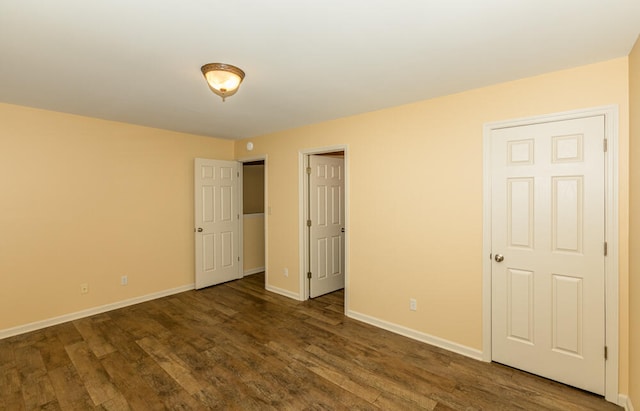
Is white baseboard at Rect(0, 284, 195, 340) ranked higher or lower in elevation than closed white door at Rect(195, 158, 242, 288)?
lower

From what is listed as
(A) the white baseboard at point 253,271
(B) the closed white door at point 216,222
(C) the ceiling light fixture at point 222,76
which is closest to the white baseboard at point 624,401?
(C) the ceiling light fixture at point 222,76

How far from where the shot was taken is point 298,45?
1.87 m

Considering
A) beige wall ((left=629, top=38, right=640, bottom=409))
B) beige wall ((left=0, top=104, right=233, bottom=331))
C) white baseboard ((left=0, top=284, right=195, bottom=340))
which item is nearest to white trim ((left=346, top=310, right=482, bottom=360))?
beige wall ((left=629, top=38, right=640, bottom=409))

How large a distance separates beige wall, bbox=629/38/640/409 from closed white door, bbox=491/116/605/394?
0.16 metres

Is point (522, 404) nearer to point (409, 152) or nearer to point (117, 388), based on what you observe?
point (409, 152)

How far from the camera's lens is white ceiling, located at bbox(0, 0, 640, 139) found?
1.52 metres

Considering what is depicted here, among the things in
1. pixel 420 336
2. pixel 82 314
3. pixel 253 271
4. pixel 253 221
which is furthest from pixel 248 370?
pixel 253 221

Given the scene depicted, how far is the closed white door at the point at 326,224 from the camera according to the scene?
13.7ft

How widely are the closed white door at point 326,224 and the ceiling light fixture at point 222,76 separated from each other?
1.99 m

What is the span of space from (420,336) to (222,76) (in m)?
2.97

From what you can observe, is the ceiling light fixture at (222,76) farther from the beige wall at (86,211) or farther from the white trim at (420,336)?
the white trim at (420,336)

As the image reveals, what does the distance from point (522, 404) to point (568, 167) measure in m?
1.74

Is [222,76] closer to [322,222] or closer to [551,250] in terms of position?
[322,222]

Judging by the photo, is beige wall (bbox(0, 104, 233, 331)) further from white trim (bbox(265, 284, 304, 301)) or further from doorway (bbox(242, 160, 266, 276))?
white trim (bbox(265, 284, 304, 301))
